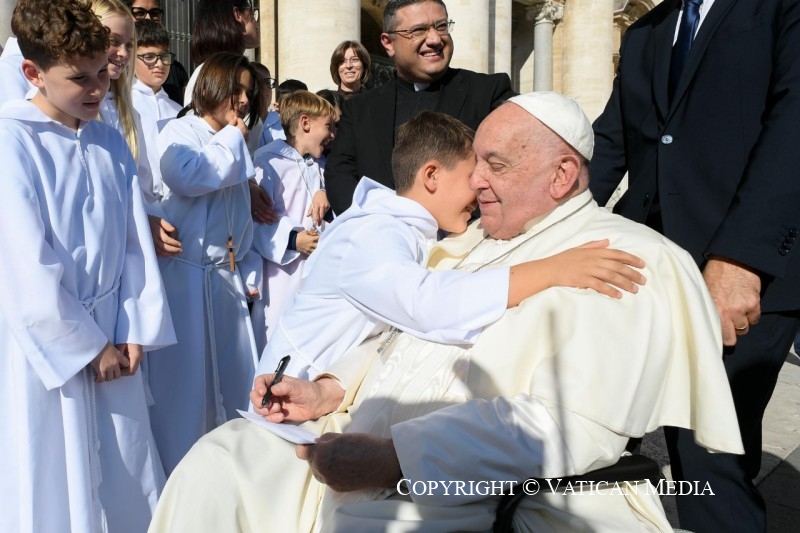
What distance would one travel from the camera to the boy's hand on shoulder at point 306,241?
4.75m

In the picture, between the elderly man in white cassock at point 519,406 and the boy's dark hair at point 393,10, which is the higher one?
the boy's dark hair at point 393,10

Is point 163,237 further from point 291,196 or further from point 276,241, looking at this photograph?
point 291,196

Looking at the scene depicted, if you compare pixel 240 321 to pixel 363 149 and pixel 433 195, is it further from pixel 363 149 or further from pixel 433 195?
pixel 433 195

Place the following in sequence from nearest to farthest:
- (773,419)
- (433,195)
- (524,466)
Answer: (524,466), (433,195), (773,419)

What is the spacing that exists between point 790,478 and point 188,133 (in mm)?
3798

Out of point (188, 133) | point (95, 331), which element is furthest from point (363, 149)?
point (95, 331)

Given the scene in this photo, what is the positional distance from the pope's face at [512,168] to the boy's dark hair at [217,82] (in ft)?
7.27

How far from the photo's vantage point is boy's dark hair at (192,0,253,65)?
15.9ft

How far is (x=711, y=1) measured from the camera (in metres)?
2.88

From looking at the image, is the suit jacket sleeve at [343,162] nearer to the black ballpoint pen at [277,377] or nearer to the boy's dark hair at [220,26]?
the boy's dark hair at [220,26]

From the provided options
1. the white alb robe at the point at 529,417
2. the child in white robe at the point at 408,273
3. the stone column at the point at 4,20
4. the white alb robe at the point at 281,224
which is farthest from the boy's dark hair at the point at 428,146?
the stone column at the point at 4,20

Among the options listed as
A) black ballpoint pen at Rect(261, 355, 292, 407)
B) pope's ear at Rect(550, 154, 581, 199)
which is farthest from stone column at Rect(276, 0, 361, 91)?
black ballpoint pen at Rect(261, 355, 292, 407)

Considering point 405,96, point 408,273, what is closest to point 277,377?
point 408,273

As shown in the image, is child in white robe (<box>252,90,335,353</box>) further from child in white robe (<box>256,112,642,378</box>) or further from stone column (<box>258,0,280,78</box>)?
stone column (<box>258,0,280,78</box>)
